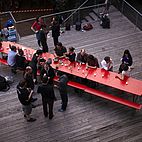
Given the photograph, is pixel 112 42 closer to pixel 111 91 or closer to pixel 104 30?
pixel 104 30

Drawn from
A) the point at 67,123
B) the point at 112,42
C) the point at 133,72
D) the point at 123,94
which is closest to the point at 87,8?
the point at 112,42

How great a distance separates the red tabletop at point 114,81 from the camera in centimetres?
1094

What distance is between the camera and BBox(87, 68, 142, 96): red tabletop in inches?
431

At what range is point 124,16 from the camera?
56.2 feet

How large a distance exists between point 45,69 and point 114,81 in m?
2.25

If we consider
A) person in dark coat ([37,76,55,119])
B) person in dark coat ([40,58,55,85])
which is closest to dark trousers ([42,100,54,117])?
person in dark coat ([37,76,55,119])

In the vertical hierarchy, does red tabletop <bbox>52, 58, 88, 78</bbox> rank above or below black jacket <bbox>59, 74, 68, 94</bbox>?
below

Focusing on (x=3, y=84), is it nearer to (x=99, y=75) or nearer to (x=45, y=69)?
(x=45, y=69)

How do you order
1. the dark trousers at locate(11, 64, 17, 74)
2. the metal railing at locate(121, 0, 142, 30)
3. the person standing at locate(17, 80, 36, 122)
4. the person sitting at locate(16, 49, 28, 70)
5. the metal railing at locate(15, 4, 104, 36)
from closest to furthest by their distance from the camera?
the person standing at locate(17, 80, 36, 122)
the person sitting at locate(16, 49, 28, 70)
the dark trousers at locate(11, 64, 17, 74)
the metal railing at locate(121, 0, 142, 30)
the metal railing at locate(15, 4, 104, 36)

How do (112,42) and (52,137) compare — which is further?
(112,42)

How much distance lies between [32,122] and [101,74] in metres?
2.74

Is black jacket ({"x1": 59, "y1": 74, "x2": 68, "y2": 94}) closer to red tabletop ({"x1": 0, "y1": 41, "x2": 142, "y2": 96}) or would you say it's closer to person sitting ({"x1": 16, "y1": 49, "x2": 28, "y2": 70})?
red tabletop ({"x1": 0, "y1": 41, "x2": 142, "y2": 96})

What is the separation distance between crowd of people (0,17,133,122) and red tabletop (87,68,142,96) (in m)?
0.18

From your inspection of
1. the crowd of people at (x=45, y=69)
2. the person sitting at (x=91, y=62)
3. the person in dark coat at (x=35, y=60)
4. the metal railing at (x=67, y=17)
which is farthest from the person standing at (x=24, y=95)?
the metal railing at (x=67, y=17)
